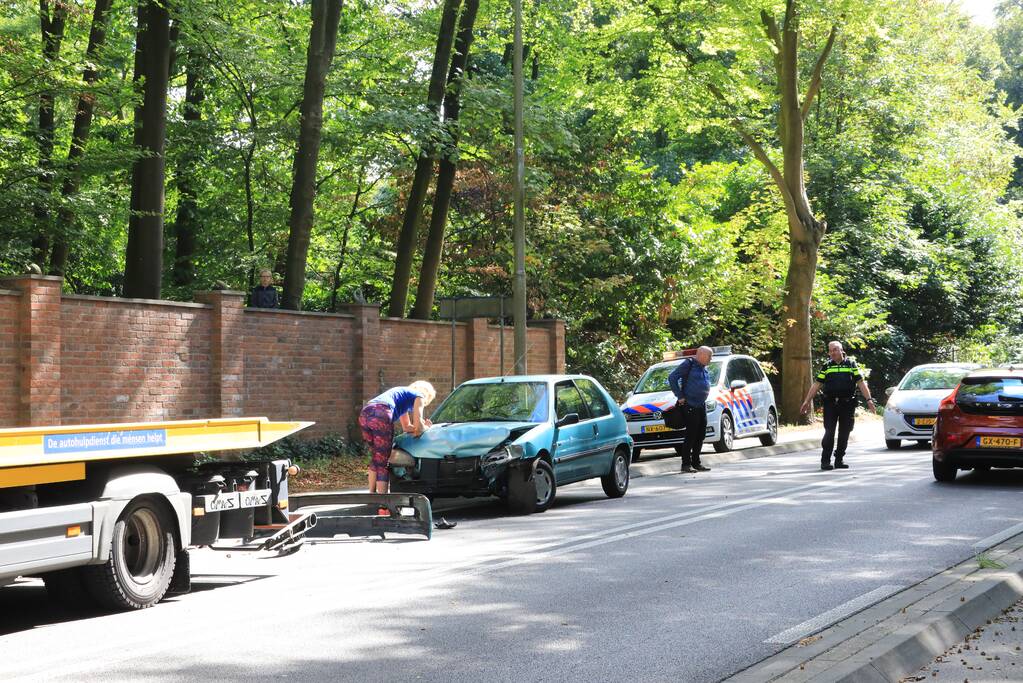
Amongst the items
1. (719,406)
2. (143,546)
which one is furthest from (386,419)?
(719,406)

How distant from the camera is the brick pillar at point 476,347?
23516 millimetres

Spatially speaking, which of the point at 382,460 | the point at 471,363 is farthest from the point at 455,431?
the point at 471,363

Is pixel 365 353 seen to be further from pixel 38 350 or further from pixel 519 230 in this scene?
pixel 38 350

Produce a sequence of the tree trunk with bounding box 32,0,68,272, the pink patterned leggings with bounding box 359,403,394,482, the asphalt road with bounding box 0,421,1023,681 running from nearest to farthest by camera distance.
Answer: the asphalt road with bounding box 0,421,1023,681
the pink patterned leggings with bounding box 359,403,394,482
the tree trunk with bounding box 32,0,68,272

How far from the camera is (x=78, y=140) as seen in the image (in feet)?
72.8

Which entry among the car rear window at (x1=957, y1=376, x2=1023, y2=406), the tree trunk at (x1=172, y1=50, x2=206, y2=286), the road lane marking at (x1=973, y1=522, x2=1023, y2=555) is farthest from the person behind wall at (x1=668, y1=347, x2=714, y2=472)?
the tree trunk at (x1=172, y1=50, x2=206, y2=286)

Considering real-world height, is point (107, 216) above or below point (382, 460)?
above

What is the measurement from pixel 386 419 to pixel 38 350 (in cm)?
464

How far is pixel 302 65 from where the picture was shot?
24719 millimetres

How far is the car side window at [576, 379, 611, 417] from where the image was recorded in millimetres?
14820

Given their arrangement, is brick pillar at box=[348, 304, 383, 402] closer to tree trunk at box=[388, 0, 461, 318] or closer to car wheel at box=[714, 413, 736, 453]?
tree trunk at box=[388, 0, 461, 318]

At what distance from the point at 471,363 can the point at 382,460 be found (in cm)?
1089

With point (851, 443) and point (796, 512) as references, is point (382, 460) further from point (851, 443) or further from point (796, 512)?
point (851, 443)

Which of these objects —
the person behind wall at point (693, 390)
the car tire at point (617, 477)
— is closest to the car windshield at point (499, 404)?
the car tire at point (617, 477)
